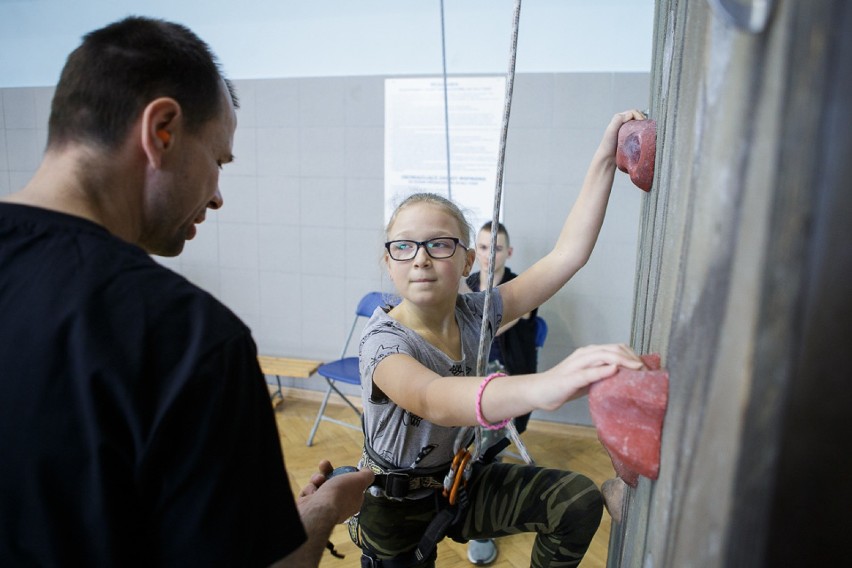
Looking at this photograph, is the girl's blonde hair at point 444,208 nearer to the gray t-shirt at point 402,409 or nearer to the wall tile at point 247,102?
the gray t-shirt at point 402,409

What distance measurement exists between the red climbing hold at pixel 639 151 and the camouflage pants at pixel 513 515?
2.33ft

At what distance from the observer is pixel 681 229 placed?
1.93 feet

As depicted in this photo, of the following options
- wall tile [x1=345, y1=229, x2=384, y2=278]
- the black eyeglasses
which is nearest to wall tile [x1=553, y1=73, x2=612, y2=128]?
wall tile [x1=345, y1=229, x2=384, y2=278]

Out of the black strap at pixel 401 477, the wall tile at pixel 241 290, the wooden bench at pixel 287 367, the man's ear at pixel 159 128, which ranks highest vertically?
the man's ear at pixel 159 128

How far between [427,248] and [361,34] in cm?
286

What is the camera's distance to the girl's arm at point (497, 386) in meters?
0.69

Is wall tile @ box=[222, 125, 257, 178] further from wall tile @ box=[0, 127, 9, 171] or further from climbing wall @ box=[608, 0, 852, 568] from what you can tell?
climbing wall @ box=[608, 0, 852, 568]

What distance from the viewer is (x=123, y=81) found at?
762 mm

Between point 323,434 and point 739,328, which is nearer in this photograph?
point 739,328

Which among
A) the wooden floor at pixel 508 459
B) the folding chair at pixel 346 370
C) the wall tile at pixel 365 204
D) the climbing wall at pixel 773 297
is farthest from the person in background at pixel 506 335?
the climbing wall at pixel 773 297

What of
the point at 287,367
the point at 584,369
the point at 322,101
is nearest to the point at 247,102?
the point at 322,101

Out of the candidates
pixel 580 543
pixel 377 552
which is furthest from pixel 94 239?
pixel 580 543

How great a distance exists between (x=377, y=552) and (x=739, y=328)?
1174mm

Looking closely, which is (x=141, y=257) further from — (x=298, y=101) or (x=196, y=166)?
(x=298, y=101)
